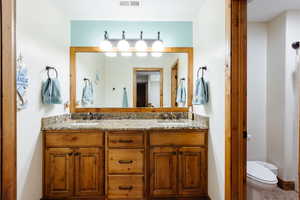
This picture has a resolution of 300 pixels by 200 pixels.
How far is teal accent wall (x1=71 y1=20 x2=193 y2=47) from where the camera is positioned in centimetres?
276

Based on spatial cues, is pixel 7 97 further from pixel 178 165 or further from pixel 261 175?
pixel 261 175

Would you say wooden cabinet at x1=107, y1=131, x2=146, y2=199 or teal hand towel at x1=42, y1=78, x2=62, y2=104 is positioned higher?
teal hand towel at x1=42, y1=78, x2=62, y2=104

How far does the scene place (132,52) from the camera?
2777 mm

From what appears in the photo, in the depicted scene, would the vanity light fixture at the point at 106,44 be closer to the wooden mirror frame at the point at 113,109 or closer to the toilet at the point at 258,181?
the wooden mirror frame at the point at 113,109

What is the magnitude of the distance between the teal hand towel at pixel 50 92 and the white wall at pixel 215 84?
170 centimetres

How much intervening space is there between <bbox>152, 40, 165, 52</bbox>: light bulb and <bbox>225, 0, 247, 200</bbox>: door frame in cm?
128

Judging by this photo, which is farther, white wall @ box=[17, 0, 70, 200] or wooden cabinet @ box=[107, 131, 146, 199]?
wooden cabinet @ box=[107, 131, 146, 199]

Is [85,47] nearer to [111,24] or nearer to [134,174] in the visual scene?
[111,24]

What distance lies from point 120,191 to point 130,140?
0.57 metres

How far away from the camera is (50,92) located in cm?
209

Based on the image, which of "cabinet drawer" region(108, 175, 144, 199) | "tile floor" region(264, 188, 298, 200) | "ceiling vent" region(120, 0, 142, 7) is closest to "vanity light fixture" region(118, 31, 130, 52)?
"ceiling vent" region(120, 0, 142, 7)

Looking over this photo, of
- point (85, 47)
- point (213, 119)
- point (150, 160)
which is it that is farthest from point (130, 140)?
point (85, 47)

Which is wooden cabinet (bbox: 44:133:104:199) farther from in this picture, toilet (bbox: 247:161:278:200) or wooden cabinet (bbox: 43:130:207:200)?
toilet (bbox: 247:161:278:200)

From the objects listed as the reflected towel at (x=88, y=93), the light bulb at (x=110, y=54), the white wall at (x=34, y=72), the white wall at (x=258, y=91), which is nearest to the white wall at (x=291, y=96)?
the white wall at (x=258, y=91)
